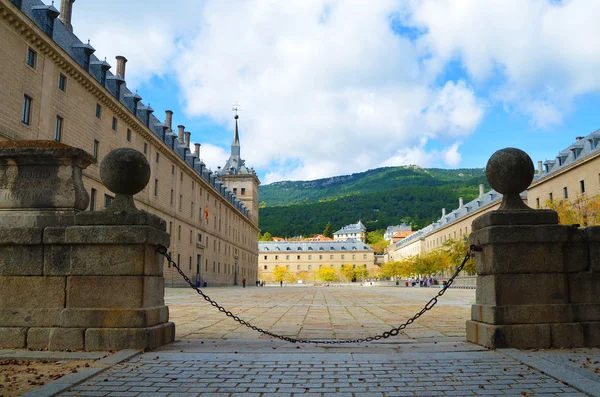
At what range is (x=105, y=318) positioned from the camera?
22.8 feet

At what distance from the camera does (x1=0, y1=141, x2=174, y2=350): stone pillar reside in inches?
272

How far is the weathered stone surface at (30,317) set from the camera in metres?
7.00

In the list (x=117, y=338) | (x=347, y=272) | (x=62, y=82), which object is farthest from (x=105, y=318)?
(x=347, y=272)

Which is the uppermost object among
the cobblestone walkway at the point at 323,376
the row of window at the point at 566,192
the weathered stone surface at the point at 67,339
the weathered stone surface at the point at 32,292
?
the row of window at the point at 566,192

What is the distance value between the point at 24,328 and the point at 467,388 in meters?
6.15

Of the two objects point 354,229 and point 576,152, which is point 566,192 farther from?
point 354,229

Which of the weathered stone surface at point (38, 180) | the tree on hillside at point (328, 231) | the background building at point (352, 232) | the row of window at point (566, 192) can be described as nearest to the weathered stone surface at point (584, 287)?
the weathered stone surface at point (38, 180)

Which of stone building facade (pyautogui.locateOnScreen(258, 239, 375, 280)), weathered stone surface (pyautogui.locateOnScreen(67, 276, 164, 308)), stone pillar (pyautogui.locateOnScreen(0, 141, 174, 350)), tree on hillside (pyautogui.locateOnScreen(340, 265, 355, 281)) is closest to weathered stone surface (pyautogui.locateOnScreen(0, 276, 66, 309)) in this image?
stone pillar (pyautogui.locateOnScreen(0, 141, 174, 350))

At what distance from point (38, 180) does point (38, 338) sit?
2397mm

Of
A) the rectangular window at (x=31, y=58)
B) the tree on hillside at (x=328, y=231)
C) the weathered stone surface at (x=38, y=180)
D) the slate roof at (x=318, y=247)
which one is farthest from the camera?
the tree on hillside at (x=328, y=231)

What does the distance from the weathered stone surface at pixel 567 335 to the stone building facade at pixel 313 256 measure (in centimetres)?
13942

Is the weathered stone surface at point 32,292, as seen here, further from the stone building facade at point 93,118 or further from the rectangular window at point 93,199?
the rectangular window at point 93,199

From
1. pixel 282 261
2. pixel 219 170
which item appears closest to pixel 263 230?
pixel 282 261

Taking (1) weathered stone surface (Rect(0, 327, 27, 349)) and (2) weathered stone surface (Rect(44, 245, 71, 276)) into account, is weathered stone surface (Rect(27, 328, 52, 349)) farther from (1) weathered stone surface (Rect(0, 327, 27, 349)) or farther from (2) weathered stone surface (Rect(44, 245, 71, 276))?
(2) weathered stone surface (Rect(44, 245, 71, 276))
